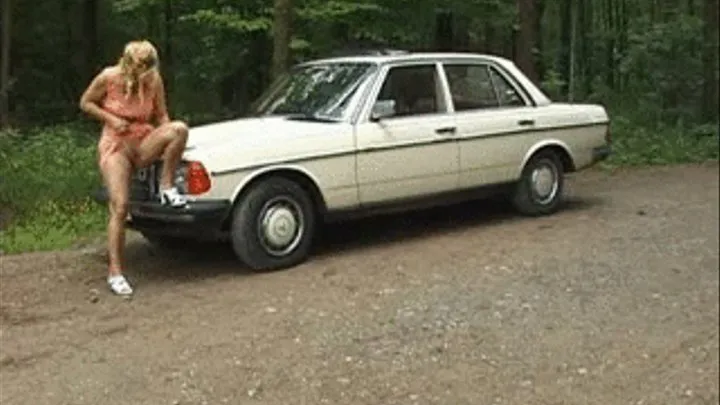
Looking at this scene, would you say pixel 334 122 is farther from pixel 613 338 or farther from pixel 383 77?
pixel 613 338

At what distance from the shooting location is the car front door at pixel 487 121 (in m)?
8.16

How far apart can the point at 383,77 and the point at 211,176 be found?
1.85 meters

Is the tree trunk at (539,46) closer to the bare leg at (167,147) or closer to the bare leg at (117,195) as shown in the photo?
the bare leg at (167,147)

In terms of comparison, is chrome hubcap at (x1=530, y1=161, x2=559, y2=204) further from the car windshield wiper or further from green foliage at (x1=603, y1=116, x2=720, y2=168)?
green foliage at (x1=603, y1=116, x2=720, y2=168)

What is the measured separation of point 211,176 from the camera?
6.80 m

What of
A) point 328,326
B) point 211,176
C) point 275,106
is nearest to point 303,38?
point 275,106

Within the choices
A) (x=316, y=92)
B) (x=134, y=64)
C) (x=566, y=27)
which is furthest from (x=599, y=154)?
(x=566, y=27)

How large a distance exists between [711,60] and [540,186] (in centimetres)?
688

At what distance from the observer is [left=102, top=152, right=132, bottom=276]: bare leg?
6.82m

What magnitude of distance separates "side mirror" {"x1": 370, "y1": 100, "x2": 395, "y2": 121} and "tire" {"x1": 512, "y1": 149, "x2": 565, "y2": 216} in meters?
1.58

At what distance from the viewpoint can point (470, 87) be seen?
8445mm

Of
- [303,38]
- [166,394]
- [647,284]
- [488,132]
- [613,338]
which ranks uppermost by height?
[303,38]

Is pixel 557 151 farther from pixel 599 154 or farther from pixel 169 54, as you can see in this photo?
pixel 169 54

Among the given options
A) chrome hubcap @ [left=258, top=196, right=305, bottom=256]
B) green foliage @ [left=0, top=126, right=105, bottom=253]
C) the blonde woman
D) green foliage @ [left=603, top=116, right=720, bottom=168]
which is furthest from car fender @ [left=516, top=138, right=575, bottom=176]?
green foliage @ [left=0, top=126, right=105, bottom=253]
